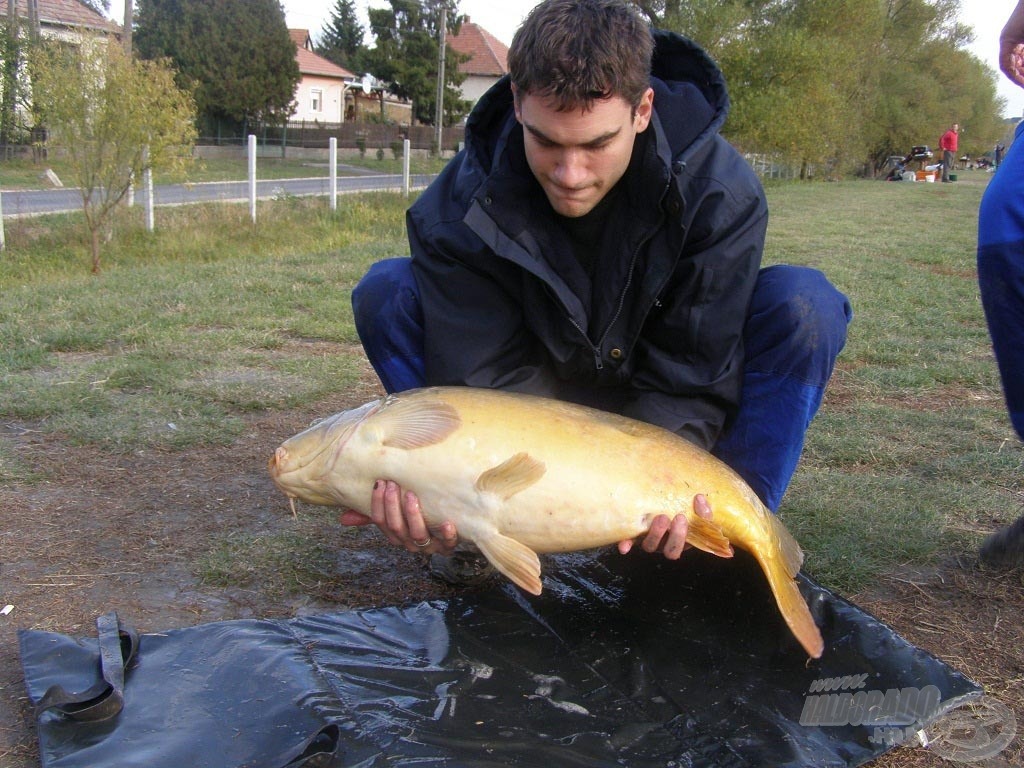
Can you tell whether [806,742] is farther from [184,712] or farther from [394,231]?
[394,231]

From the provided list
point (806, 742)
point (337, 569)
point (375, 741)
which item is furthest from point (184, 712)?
point (806, 742)

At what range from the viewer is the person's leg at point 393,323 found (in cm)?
269

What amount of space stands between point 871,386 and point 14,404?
13.1 feet

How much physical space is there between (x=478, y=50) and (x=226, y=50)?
2623 cm

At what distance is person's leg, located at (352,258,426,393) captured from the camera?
2.69 metres

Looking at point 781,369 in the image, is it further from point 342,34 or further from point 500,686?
point 342,34

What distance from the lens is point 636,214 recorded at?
96.0 inches

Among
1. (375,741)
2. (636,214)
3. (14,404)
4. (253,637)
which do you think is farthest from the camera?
(14,404)

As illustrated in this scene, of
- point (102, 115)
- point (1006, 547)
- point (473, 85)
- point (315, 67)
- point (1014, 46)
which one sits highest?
point (473, 85)

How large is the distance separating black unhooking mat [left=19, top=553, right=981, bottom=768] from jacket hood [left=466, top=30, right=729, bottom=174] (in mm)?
1197

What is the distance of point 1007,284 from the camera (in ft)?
8.39

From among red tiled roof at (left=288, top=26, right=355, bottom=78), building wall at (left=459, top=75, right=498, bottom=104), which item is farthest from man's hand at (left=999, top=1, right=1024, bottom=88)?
building wall at (left=459, top=75, right=498, bottom=104)

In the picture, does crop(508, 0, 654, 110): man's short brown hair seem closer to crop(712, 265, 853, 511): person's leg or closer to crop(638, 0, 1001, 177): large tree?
crop(712, 265, 853, 511): person's leg

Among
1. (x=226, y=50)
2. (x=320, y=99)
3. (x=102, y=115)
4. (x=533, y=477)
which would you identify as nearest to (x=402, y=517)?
(x=533, y=477)
